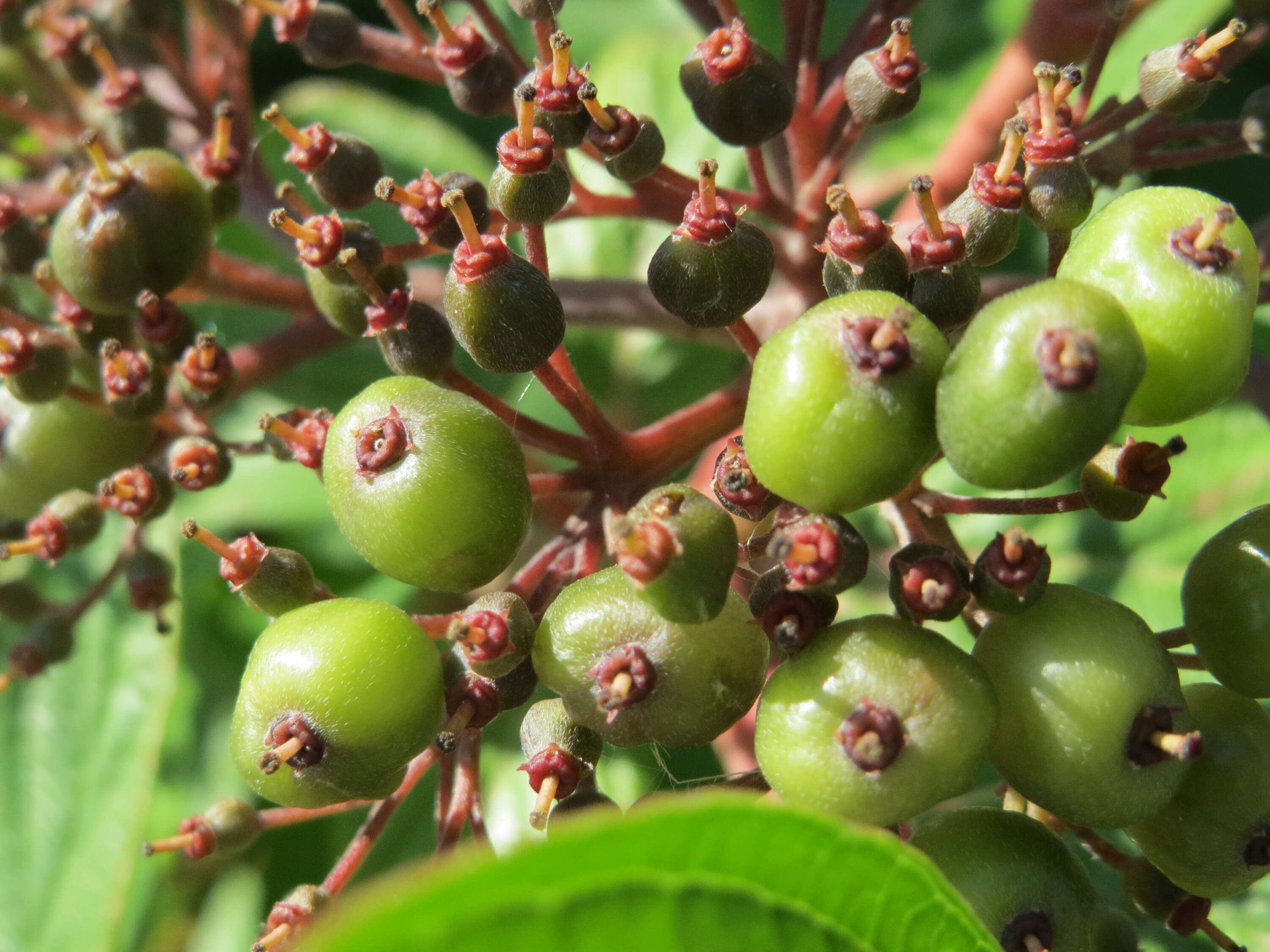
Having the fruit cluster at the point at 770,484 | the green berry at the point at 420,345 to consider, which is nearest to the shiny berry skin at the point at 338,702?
the fruit cluster at the point at 770,484

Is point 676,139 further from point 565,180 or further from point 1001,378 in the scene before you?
point 1001,378

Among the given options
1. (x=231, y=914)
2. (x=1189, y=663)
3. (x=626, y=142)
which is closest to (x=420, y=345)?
(x=626, y=142)

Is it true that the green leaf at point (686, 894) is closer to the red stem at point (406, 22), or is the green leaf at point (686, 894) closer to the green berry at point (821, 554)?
the green berry at point (821, 554)

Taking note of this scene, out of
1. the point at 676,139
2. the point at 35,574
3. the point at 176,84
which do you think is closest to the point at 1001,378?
the point at 176,84


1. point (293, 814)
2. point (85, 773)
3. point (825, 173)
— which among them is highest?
point (825, 173)

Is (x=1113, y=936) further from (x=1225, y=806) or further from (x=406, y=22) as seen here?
(x=406, y=22)

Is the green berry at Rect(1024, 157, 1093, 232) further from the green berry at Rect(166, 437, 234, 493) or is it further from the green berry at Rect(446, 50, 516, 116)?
the green berry at Rect(166, 437, 234, 493)
